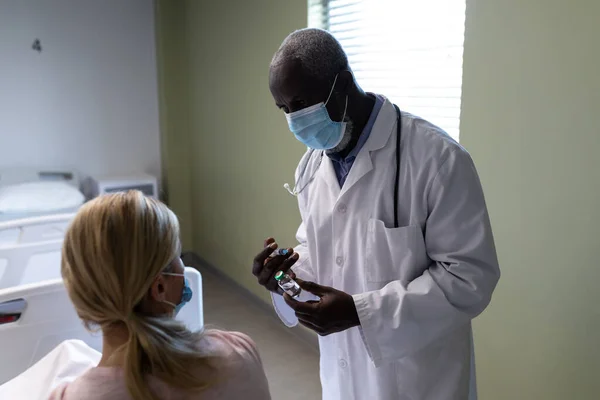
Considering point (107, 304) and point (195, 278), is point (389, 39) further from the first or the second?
point (107, 304)

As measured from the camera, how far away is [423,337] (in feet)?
3.88

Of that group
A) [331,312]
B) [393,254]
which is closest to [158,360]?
[331,312]

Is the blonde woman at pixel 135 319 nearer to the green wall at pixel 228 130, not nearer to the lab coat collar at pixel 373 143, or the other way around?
the lab coat collar at pixel 373 143

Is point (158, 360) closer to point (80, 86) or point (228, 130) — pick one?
point (228, 130)

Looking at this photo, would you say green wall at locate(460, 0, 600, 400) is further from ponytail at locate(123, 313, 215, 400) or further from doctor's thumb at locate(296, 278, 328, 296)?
ponytail at locate(123, 313, 215, 400)

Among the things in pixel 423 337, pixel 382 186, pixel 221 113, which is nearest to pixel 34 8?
pixel 221 113

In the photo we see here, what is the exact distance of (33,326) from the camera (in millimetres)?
1707

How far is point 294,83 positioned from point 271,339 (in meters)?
2.10

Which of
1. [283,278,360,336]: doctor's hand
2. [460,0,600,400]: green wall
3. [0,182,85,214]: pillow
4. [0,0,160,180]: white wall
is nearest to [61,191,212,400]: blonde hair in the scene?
[283,278,360,336]: doctor's hand

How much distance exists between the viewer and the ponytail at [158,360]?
89 cm

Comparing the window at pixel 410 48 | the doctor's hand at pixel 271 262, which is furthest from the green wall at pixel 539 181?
the doctor's hand at pixel 271 262

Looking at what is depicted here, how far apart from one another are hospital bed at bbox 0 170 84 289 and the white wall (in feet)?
0.55

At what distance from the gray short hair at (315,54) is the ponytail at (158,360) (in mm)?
649

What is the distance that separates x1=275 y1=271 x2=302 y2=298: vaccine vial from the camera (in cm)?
130
